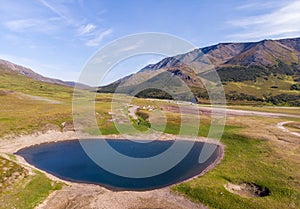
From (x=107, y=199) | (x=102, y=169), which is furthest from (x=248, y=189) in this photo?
(x=102, y=169)

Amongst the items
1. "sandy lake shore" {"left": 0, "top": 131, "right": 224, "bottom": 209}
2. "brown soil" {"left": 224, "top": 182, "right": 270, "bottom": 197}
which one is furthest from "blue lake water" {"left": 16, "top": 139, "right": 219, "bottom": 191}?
"brown soil" {"left": 224, "top": 182, "right": 270, "bottom": 197}

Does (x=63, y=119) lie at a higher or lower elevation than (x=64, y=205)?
higher

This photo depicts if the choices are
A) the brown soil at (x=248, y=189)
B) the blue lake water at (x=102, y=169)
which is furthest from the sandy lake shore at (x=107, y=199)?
the brown soil at (x=248, y=189)

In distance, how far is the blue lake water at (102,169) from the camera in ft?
160

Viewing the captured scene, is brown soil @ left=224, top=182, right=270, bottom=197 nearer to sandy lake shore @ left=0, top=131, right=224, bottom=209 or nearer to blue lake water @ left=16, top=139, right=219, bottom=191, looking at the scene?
blue lake water @ left=16, top=139, right=219, bottom=191

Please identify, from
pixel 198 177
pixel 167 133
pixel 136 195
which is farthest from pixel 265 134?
pixel 136 195

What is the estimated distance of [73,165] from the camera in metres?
59.4

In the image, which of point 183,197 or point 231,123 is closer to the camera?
point 183,197

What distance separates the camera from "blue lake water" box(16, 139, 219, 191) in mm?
48706

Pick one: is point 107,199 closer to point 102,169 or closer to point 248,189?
point 102,169

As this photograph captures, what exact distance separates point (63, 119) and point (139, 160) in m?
46.7

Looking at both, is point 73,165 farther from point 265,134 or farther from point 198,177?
point 265,134

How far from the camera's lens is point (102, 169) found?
56.2m

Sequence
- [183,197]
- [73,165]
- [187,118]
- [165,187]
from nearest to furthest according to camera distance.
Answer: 1. [183,197]
2. [165,187]
3. [73,165]
4. [187,118]
